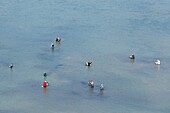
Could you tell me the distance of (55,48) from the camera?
8394 centimetres

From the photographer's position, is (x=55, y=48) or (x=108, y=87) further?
(x=55, y=48)

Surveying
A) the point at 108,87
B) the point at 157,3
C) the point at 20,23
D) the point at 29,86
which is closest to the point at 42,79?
the point at 29,86

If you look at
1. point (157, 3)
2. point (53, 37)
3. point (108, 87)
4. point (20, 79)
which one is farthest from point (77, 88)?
point (157, 3)

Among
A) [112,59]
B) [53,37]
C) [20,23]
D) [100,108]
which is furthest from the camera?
[20,23]

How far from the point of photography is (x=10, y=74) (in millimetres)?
72250

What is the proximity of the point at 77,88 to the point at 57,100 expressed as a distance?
4.63 m

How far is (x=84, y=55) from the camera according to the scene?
8100cm

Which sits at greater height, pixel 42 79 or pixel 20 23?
pixel 20 23

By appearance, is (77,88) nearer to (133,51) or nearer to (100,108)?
(100,108)

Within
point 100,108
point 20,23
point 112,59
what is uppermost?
point 20,23

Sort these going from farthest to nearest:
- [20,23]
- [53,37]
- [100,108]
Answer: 1. [20,23]
2. [53,37]
3. [100,108]

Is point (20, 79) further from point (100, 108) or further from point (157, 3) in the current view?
point (157, 3)

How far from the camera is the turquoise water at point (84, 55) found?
64812 mm

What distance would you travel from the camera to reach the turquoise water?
64812 millimetres
